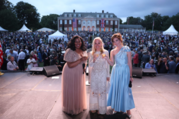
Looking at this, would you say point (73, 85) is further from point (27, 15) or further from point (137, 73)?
point (27, 15)

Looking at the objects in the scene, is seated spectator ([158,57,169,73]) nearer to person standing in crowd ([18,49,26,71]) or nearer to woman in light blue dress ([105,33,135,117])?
woman in light blue dress ([105,33,135,117])

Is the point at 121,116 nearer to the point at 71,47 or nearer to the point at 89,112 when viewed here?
the point at 89,112

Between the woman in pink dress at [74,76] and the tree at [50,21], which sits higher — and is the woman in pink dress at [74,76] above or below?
below

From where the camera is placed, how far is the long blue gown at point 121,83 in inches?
119

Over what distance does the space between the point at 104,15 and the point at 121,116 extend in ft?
224

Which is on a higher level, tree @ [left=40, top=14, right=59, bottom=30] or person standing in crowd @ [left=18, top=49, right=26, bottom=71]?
tree @ [left=40, top=14, right=59, bottom=30]

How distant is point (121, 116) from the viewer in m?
3.20

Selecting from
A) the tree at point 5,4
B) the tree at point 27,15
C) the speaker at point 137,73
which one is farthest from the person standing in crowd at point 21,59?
the tree at point 27,15

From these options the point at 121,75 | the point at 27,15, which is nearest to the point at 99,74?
the point at 121,75

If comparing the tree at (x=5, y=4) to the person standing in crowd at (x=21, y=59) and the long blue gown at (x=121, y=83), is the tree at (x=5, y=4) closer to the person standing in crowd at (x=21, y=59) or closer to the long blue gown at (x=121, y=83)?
the person standing in crowd at (x=21, y=59)

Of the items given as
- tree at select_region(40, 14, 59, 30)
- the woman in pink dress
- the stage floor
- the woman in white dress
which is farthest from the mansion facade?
the woman in white dress

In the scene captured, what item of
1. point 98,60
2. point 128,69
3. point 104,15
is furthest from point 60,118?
point 104,15

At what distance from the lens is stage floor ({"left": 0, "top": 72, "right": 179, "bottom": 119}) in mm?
3363

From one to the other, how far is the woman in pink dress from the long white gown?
0.25 metres
